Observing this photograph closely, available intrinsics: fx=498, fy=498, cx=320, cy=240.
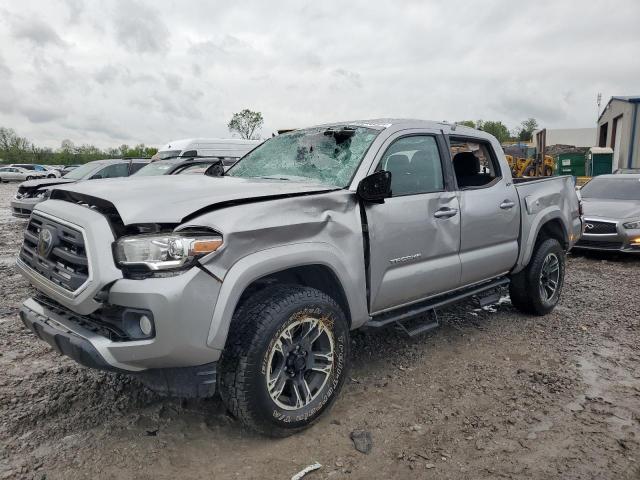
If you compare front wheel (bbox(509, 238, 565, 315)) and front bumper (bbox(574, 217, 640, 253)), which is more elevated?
front wheel (bbox(509, 238, 565, 315))

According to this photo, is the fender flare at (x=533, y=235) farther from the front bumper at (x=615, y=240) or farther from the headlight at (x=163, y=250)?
the front bumper at (x=615, y=240)

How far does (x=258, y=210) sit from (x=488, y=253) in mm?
2381

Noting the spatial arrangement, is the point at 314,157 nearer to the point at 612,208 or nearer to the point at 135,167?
the point at 612,208

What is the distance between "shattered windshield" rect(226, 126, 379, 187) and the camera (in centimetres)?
349

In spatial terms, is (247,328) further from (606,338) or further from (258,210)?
(606,338)

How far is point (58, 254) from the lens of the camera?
8.87 ft

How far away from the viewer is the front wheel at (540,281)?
4.95 m

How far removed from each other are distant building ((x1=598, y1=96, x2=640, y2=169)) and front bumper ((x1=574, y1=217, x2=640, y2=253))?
63.1ft

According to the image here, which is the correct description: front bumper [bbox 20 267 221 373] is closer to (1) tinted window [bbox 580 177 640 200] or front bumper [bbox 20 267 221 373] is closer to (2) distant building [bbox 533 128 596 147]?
(1) tinted window [bbox 580 177 640 200]

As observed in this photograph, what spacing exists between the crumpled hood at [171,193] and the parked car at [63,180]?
8.52 m

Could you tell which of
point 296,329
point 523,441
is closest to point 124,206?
point 296,329

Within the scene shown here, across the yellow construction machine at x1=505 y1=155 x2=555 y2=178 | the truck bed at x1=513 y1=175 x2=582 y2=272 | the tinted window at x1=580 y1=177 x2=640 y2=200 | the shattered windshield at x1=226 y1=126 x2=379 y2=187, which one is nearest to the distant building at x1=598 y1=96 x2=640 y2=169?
the yellow construction machine at x1=505 y1=155 x2=555 y2=178

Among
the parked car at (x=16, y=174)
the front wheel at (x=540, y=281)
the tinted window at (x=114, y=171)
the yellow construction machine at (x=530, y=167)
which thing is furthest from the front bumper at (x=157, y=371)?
the parked car at (x=16, y=174)

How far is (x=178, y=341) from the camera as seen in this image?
7.86 feet
